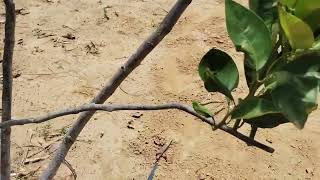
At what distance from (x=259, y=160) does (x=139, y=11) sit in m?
1.33

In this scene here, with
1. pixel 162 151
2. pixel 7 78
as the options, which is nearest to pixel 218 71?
pixel 7 78

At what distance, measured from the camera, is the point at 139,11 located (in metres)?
3.08

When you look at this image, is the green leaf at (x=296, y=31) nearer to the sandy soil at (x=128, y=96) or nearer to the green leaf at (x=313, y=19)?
the green leaf at (x=313, y=19)

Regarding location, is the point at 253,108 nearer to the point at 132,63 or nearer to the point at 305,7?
the point at 305,7

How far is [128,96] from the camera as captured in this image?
2.53m

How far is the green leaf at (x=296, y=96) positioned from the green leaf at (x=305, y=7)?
0.25ft

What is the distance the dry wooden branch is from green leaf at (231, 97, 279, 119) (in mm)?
525

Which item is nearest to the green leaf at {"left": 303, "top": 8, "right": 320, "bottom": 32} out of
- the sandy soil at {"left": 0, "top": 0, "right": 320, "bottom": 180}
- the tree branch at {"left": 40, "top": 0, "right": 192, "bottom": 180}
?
the tree branch at {"left": 40, "top": 0, "right": 192, "bottom": 180}

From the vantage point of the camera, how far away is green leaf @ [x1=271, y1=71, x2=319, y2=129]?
21.7 inches

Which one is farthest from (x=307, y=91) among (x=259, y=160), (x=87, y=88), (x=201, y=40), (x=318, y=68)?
(x=201, y=40)

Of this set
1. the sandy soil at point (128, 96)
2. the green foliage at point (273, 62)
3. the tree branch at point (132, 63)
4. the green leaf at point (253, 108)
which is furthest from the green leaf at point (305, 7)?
the sandy soil at point (128, 96)

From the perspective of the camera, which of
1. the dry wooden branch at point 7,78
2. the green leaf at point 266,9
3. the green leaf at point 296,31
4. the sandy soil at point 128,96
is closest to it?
the green leaf at point 296,31

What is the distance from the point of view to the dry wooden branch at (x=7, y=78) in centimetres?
96

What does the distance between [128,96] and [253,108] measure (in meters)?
1.92
